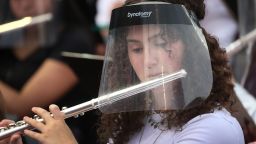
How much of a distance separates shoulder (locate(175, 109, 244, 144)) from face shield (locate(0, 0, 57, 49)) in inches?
72.4

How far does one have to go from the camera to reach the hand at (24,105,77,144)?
2.27m

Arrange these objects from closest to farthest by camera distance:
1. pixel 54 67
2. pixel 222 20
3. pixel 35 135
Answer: pixel 35 135 → pixel 54 67 → pixel 222 20

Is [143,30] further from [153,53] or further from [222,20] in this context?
[222,20]

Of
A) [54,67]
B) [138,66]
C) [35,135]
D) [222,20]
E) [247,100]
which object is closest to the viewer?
[35,135]

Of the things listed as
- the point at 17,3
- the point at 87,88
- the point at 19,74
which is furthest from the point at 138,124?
the point at 17,3

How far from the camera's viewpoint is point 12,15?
4.11 meters

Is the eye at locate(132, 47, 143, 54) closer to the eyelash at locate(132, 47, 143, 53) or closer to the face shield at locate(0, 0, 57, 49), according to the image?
the eyelash at locate(132, 47, 143, 53)

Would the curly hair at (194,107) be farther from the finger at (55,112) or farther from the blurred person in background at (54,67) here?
the blurred person in background at (54,67)

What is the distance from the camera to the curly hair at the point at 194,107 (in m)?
2.37

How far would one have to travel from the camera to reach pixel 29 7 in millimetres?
4117

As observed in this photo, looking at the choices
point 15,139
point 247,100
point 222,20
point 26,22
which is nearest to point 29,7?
point 26,22

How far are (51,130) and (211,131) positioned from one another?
19.6 inches

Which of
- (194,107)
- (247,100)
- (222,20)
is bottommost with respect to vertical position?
(247,100)

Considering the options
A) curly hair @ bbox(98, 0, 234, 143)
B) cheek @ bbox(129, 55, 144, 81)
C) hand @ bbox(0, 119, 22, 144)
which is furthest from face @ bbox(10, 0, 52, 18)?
cheek @ bbox(129, 55, 144, 81)
